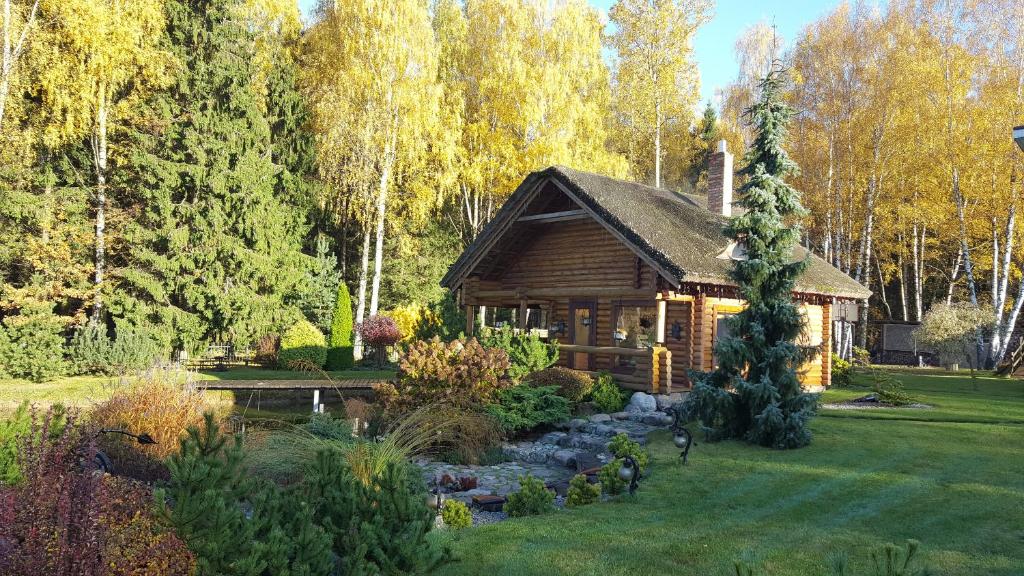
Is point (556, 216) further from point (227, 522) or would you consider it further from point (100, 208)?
point (100, 208)

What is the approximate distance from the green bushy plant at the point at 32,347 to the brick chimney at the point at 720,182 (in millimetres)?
19184

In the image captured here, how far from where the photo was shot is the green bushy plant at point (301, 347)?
24078 millimetres

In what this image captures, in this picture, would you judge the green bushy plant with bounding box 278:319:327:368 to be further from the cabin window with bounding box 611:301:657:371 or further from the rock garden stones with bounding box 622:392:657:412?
the rock garden stones with bounding box 622:392:657:412

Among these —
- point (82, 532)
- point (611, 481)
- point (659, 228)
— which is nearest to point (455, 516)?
point (611, 481)

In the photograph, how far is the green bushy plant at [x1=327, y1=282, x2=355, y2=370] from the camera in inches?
985

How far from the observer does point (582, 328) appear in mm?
20031

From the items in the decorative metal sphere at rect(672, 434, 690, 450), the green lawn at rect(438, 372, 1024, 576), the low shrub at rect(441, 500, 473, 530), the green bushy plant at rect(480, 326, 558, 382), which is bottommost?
the low shrub at rect(441, 500, 473, 530)

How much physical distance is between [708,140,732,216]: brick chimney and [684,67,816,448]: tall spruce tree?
26.8 ft

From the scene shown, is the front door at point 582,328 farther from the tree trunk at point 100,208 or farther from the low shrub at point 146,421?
the tree trunk at point 100,208

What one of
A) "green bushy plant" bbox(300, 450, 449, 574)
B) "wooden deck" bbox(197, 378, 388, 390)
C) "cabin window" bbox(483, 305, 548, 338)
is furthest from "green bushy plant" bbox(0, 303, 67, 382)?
"green bushy plant" bbox(300, 450, 449, 574)

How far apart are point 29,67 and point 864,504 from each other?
23.0 meters

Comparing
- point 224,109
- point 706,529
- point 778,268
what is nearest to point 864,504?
point 706,529

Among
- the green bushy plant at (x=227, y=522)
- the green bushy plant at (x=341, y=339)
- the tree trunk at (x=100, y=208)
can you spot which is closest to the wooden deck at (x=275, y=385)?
the green bushy plant at (x=341, y=339)

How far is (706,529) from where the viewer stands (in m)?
6.71
